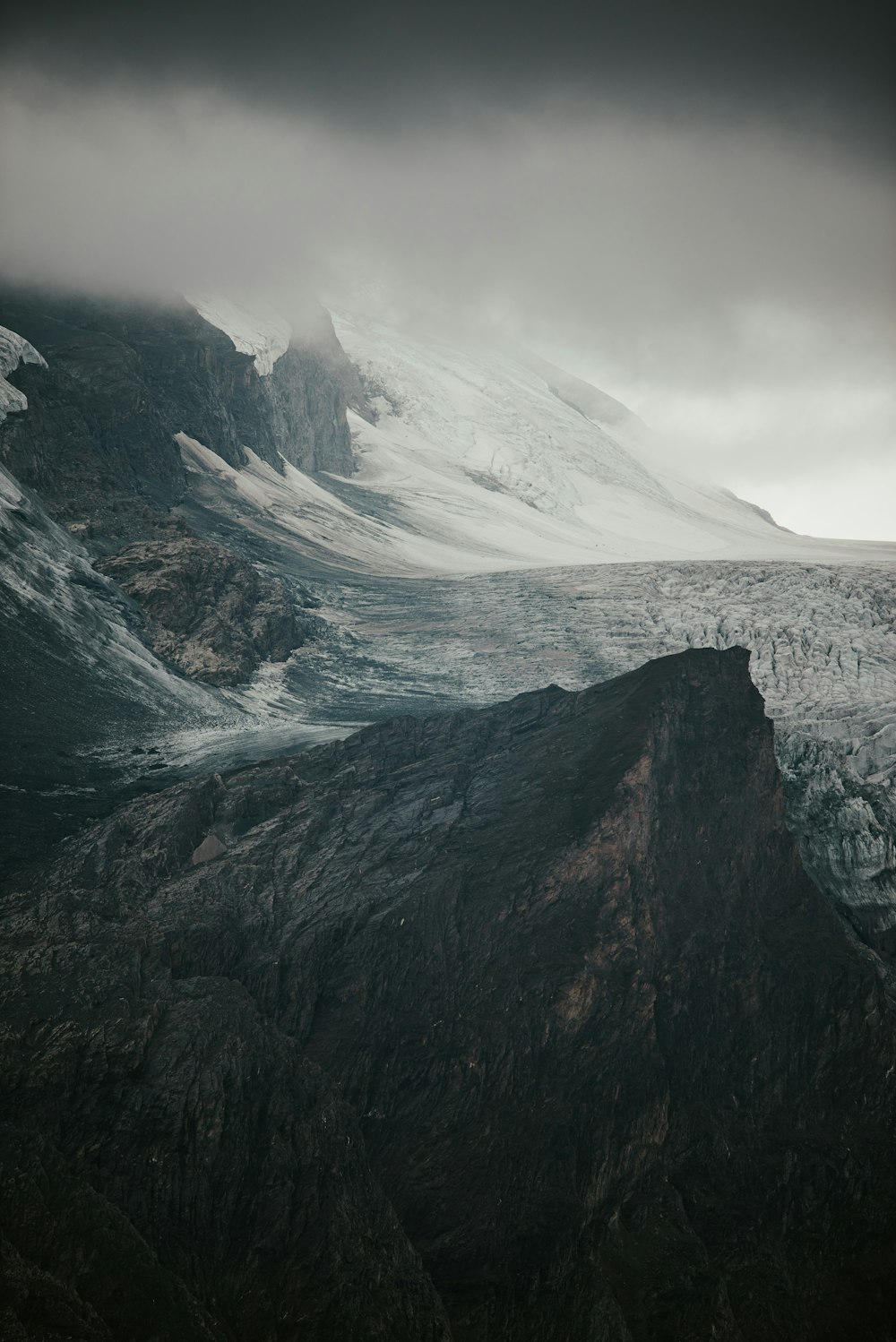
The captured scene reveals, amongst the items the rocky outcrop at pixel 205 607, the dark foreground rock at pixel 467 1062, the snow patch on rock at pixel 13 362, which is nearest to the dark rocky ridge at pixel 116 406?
the snow patch on rock at pixel 13 362

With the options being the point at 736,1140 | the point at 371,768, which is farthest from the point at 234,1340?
the point at 371,768

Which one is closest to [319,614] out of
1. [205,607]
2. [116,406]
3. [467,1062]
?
[205,607]

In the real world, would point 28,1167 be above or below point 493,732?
below

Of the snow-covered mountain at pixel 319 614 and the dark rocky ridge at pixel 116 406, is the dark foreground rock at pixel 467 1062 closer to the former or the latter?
the snow-covered mountain at pixel 319 614

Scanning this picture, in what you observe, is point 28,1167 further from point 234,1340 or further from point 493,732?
point 493,732

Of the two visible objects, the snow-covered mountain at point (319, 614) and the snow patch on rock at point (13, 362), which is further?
the snow patch on rock at point (13, 362)
